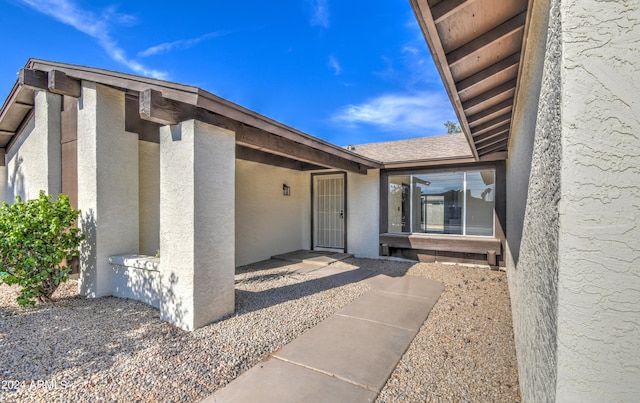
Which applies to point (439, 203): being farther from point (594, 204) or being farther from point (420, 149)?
point (594, 204)

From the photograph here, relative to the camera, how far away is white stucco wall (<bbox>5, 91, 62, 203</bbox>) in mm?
5648

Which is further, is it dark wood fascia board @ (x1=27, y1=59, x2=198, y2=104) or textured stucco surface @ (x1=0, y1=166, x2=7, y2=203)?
textured stucco surface @ (x1=0, y1=166, x2=7, y2=203)

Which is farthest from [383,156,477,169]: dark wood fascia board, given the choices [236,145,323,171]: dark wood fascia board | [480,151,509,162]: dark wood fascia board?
[236,145,323,171]: dark wood fascia board

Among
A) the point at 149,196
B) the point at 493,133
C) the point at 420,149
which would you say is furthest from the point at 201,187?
the point at 420,149

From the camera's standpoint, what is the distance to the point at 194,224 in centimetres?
367

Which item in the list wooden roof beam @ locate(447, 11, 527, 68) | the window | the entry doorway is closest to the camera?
wooden roof beam @ locate(447, 11, 527, 68)

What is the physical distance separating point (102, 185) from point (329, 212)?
647 cm

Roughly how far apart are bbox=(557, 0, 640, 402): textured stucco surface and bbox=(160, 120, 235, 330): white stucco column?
3707mm

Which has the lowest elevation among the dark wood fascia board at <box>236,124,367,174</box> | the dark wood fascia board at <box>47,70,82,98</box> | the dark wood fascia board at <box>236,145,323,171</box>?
the dark wood fascia board at <box>236,124,367,174</box>

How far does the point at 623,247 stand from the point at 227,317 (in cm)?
423

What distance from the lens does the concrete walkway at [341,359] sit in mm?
2545

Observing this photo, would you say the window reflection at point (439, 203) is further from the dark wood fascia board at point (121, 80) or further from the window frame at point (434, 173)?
the dark wood fascia board at point (121, 80)

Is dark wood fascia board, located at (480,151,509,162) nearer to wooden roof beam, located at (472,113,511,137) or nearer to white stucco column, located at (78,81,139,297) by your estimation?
wooden roof beam, located at (472,113,511,137)

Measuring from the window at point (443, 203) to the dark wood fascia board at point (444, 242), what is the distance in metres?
0.35
